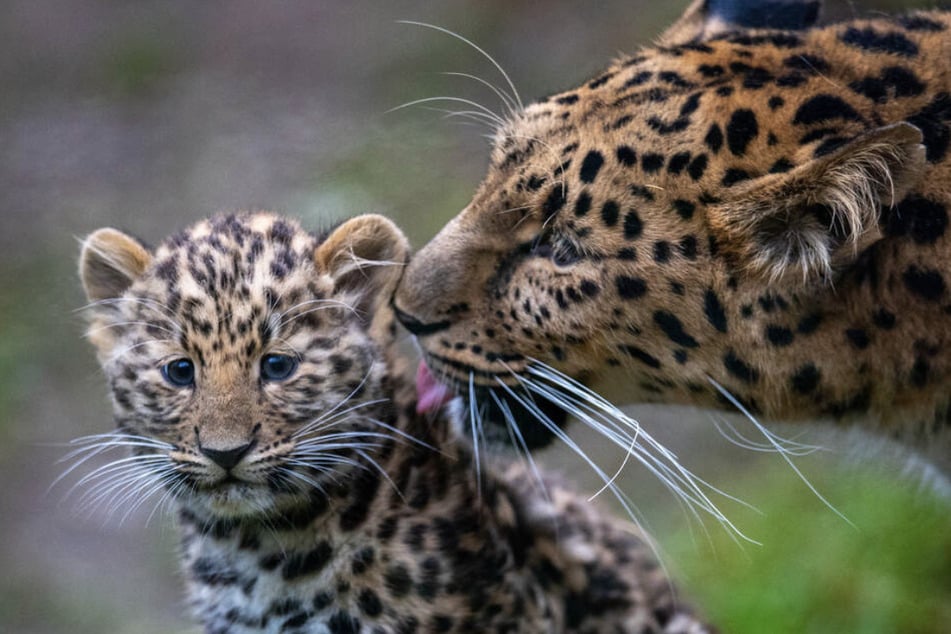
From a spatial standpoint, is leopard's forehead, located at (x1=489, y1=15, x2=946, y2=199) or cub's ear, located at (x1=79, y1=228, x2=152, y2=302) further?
cub's ear, located at (x1=79, y1=228, x2=152, y2=302)

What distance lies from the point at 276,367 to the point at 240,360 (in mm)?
156

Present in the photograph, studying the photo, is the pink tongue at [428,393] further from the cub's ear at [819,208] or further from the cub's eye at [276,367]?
the cub's ear at [819,208]

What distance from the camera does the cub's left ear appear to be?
4.91 meters

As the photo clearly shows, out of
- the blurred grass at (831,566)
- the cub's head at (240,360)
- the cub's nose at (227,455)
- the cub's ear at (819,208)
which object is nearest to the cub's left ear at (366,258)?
the cub's head at (240,360)

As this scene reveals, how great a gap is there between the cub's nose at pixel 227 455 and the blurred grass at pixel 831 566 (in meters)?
3.44

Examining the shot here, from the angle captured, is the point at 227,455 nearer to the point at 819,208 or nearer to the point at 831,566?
the point at 819,208

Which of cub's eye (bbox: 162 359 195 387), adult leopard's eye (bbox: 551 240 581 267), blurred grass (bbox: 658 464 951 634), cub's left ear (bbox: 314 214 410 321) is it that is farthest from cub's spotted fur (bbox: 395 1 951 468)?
blurred grass (bbox: 658 464 951 634)

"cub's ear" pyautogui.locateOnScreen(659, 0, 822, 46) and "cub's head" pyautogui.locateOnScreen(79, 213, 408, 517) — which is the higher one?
"cub's ear" pyautogui.locateOnScreen(659, 0, 822, 46)

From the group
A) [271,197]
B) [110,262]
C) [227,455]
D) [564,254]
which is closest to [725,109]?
[564,254]

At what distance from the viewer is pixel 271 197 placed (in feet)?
29.8

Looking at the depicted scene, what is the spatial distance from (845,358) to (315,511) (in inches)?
83.5

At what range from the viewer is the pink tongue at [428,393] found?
5.12 meters

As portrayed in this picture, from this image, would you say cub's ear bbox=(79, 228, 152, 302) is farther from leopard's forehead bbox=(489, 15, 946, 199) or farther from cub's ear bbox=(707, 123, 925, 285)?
cub's ear bbox=(707, 123, 925, 285)

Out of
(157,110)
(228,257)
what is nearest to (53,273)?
(157,110)
